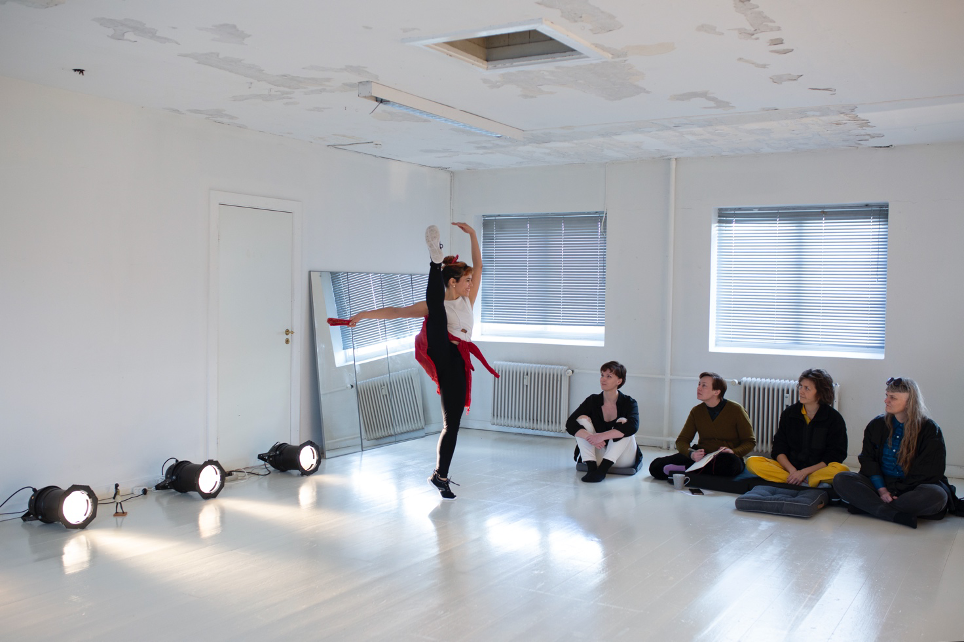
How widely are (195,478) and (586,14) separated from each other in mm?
3697

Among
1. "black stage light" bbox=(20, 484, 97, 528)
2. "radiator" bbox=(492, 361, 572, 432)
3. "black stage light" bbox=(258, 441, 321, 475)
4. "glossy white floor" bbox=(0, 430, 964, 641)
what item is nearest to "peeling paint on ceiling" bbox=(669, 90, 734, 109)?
"glossy white floor" bbox=(0, 430, 964, 641)

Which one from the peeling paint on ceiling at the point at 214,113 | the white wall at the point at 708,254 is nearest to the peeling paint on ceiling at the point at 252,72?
the peeling paint on ceiling at the point at 214,113

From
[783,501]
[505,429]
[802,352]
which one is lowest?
[505,429]

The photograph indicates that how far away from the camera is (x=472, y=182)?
8.30 m

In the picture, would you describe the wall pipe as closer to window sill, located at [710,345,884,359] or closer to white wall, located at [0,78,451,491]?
window sill, located at [710,345,884,359]

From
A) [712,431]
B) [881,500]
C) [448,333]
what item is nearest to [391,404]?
[448,333]

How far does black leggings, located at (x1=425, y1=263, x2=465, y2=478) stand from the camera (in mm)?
5223

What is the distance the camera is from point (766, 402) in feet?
22.5

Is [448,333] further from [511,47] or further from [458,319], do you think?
[511,47]

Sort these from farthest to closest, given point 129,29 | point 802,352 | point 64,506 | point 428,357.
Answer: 1. point 802,352
2. point 428,357
3. point 64,506
4. point 129,29

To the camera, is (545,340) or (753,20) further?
(545,340)

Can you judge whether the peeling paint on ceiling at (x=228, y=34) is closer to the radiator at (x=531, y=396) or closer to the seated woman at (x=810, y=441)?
the seated woman at (x=810, y=441)

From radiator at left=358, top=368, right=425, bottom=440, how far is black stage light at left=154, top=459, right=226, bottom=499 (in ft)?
6.22

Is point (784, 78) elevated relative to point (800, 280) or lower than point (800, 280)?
elevated
